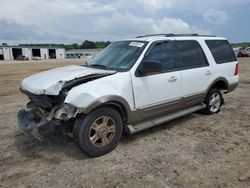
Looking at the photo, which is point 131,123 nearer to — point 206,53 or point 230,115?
point 206,53

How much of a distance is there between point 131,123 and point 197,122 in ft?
6.46

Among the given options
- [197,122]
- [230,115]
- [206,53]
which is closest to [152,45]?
[206,53]

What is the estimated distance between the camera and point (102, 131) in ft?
13.4

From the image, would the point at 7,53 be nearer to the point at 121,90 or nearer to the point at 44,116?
the point at 44,116

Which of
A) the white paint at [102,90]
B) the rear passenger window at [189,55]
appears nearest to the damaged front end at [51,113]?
the white paint at [102,90]

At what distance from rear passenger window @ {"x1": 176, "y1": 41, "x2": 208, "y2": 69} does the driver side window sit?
0.53 ft

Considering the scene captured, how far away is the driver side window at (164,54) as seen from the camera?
190 inches

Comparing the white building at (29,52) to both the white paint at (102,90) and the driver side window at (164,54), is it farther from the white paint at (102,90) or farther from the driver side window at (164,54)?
the white paint at (102,90)

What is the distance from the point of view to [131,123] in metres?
4.53

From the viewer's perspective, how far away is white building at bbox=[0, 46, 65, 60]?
252ft

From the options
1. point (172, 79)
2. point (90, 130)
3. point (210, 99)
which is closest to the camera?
point (90, 130)

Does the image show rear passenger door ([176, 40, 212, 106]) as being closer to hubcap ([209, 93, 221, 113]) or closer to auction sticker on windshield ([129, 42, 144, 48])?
hubcap ([209, 93, 221, 113])

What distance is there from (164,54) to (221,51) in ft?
6.83

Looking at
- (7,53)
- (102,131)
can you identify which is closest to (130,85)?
(102,131)
